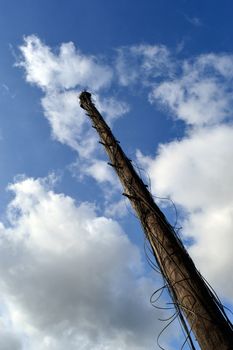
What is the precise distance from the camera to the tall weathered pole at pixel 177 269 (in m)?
3.99

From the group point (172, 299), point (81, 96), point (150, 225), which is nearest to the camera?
point (172, 299)

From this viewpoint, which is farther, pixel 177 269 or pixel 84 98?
pixel 84 98

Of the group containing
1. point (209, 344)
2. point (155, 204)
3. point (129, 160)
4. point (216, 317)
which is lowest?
point (209, 344)

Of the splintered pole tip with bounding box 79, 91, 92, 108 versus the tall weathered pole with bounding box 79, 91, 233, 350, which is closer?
the tall weathered pole with bounding box 79, 91, 233, 350

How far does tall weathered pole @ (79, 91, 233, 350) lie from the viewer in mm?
3990

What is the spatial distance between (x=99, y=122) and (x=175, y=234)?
2.99 m

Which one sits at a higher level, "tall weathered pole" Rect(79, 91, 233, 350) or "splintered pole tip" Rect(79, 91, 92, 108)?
"splintered pole tip" Rect(79, 91, 92, 108)

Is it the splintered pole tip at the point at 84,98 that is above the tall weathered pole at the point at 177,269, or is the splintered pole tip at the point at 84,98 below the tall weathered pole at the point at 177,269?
above

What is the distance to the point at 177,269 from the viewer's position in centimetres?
469

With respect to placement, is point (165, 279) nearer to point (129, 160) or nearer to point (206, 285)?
point (206, 285)

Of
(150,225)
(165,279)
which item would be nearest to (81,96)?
(150,225)

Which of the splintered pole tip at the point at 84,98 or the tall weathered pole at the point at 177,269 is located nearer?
the tall weathered pole at the point at 177,269

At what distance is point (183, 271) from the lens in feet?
15.2

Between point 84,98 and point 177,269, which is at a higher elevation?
point 84,98
